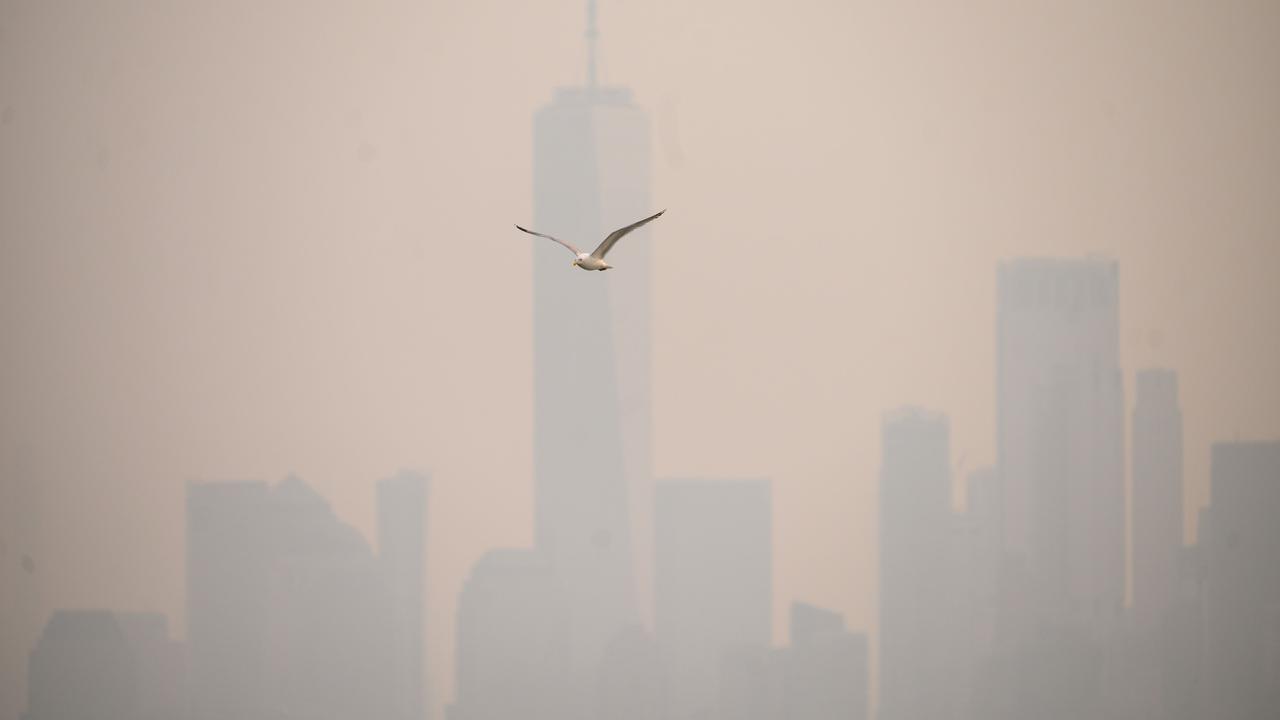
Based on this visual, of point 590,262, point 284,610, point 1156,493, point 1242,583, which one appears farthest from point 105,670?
point 1242,583

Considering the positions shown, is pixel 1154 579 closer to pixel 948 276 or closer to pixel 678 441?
pixel 948 276

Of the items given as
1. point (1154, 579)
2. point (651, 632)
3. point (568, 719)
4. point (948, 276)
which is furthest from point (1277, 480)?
point (568, 719)

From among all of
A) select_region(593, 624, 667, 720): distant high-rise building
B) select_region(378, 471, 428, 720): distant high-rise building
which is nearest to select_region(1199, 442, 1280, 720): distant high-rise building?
select_region(593, 624, 667, 720): distant high-rise building

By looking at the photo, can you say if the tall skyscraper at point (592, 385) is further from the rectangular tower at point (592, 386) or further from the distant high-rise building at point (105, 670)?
the distant high-rise building at point (105, 670)

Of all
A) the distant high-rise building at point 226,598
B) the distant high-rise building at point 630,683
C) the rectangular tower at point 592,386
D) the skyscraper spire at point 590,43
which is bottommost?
the distant high-rise building at point 630,683

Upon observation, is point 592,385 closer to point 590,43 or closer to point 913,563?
point 590,43

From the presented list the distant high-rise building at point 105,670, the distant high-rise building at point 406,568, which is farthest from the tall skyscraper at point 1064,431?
the distant high-rise building at point 105,670
